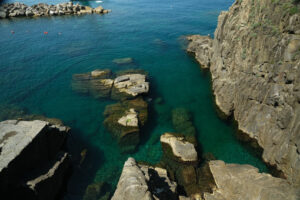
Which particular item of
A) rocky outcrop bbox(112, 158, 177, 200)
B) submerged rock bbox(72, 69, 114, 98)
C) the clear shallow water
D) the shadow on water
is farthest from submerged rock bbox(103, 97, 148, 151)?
rocky outcrop bbox(112, 158, 177, 200)

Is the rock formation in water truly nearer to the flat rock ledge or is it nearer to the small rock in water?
the small rock in water

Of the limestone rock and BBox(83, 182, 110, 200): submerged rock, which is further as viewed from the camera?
the limestone rock

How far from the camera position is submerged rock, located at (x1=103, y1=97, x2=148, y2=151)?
A: 20.6m

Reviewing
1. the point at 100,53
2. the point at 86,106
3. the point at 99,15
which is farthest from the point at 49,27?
the point at 86,106

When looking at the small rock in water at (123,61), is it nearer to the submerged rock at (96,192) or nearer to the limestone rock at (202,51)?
the limestone rock at (202,51)

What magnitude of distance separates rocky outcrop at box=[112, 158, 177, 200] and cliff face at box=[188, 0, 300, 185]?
33.8 ft

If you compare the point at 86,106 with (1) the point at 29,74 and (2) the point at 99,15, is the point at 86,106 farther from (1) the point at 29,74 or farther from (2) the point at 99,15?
(2) the point at 99,15

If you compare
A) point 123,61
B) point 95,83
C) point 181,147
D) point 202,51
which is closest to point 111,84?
point 95,83

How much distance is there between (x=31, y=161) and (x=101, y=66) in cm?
2363

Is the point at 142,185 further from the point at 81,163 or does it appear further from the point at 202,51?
the point at 202,51

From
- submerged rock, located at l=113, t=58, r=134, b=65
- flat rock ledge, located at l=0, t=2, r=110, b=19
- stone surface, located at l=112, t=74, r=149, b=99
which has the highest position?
flat rock ledge, located at l=0, t=2, r=110, b=19

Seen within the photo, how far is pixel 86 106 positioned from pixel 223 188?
20.1 meters

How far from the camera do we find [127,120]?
845 inches

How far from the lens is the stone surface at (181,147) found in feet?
60.0
